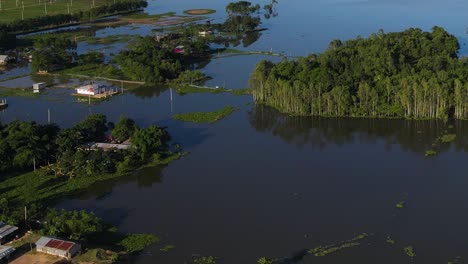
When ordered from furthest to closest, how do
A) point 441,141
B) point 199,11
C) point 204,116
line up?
point 199,11
point 204,116
point 441,141

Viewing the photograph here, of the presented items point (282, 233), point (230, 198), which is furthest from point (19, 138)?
point (282, 233)

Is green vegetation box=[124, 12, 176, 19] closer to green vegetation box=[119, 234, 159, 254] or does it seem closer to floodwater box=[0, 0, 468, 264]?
floodwater box=[0, 0, 468, 264]

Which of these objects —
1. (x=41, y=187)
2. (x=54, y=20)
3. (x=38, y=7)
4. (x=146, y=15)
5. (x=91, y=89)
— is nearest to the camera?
(x=41, y=187)

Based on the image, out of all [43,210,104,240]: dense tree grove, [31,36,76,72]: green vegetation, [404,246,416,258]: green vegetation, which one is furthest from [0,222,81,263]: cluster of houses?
[31,36,76,72]: green vegetation

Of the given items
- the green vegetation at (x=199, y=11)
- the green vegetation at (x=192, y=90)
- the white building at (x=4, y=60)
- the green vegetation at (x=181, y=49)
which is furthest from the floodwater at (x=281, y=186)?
the green vegetation at (x=199, y=11)

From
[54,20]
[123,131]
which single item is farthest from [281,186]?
[54,20]

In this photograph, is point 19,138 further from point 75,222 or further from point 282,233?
point 282,233

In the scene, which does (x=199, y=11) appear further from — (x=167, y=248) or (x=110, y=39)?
(x=167, y=248)

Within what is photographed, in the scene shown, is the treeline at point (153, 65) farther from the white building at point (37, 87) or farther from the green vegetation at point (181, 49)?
the white building at point (37, 87)
